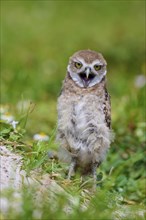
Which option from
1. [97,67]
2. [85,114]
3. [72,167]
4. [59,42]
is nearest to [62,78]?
[59,42]

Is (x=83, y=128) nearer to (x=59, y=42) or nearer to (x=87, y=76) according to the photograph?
(x=87, y=76)

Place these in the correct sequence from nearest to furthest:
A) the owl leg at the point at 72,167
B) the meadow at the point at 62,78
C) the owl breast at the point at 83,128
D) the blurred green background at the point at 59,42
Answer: the meadow at the point at 62,78 → the owl breast at the point at 83,128 → the owl leg at the point at 72,167 → the blurred green background at the point at 59,42

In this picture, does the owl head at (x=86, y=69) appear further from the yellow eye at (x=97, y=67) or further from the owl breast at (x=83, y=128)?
the owl breast at (x=83, y=128)

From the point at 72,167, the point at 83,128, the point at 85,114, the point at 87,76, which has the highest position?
the point at 87,76

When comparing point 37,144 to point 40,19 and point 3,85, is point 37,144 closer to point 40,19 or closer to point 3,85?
point 3,85

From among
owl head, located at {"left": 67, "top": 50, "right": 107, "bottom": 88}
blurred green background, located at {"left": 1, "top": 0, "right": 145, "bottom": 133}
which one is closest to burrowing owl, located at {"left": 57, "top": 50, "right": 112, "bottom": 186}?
owl head, located at {"left": 67, "top": 50, "right": 107, "bottom": 88}

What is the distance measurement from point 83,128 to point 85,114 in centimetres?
11

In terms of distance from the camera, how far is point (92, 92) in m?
6.30

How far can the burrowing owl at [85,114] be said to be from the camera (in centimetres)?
617

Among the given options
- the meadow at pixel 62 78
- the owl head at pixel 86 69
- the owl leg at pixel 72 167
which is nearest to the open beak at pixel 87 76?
the owl head at pixel 86 69

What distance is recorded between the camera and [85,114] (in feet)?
20.2

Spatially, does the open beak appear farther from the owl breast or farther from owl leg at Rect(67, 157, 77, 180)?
owl leg at Rect(67, 157, 77, 180)

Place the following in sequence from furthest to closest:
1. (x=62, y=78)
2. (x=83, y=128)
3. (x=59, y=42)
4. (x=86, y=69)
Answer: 1. (x=59, y=42)
2. (x=62, y=78)
3. (x=86, y=69)
4. (x=83, y=128)

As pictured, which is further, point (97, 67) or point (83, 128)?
point (97, 67)
